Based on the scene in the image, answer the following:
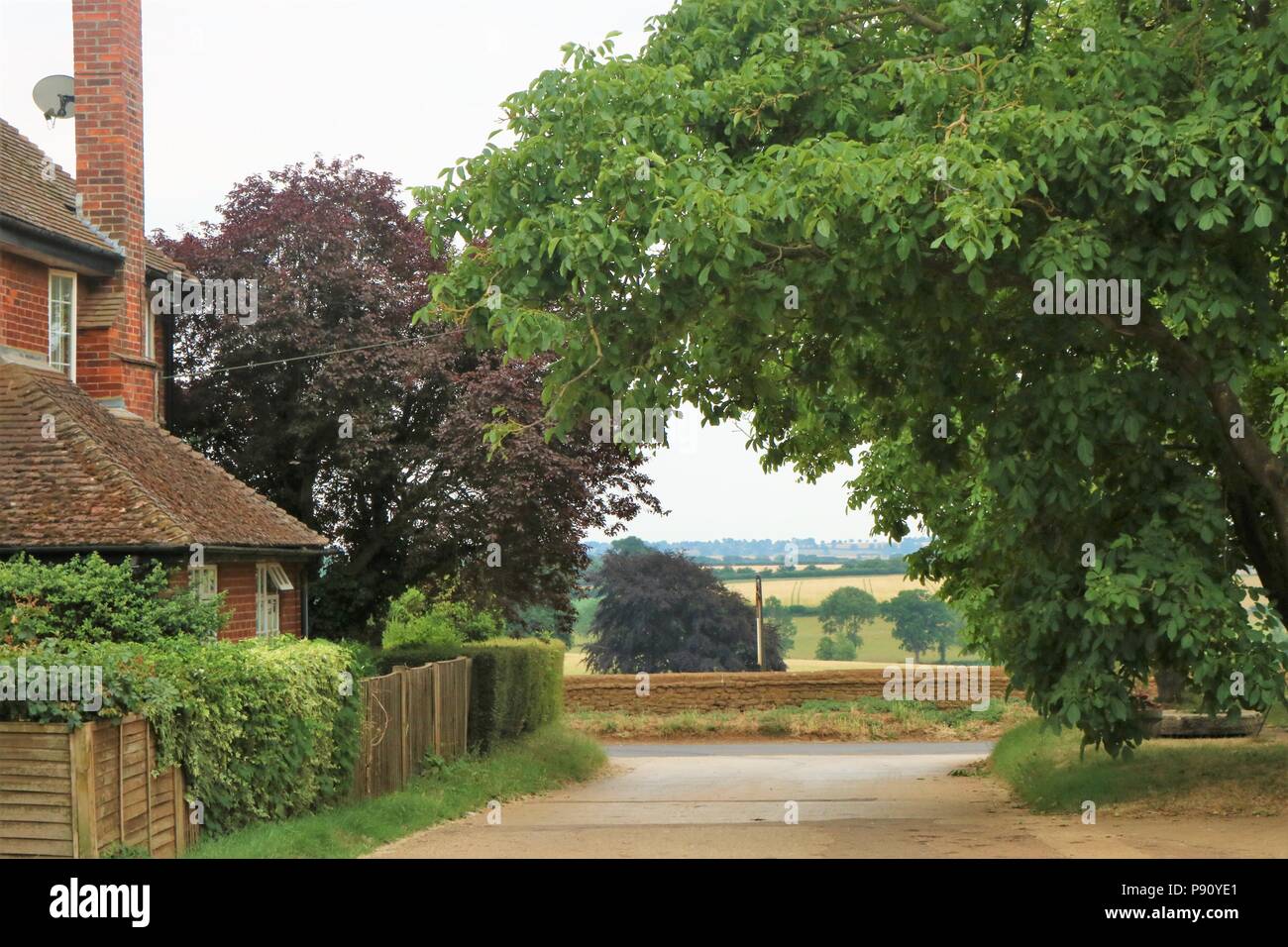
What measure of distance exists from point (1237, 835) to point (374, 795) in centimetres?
962

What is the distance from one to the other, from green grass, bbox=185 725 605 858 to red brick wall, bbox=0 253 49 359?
837 centimetres

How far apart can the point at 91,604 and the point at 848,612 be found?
9179cm

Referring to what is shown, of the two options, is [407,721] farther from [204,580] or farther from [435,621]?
[435,621]

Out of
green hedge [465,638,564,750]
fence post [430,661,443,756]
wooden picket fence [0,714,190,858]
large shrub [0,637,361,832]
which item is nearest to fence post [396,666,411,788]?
fence post [430,661,443,756]

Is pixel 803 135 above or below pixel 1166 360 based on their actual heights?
above

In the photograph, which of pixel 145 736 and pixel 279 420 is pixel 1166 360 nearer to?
pixel 145 736

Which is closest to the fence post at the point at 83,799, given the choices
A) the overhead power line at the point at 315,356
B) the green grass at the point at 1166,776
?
the green grass at the point at 1166,776

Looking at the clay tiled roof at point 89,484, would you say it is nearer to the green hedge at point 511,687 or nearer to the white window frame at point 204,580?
the white window frame at point 204,580

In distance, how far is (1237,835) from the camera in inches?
521

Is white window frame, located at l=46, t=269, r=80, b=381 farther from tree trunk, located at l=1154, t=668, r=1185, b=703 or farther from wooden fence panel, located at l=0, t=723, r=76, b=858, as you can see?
tree trunk, located at l=1154, t=668, r=1185, b=703

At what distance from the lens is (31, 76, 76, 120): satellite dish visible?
23.2 metres

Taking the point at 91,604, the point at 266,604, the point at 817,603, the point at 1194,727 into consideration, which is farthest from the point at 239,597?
the point at 817,603

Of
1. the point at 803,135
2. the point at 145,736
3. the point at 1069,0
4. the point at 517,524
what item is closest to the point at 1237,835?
the point at 803,135

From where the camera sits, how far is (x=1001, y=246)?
12828 mm
